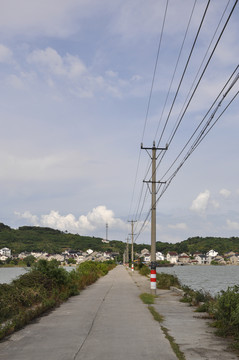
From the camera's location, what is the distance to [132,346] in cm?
877

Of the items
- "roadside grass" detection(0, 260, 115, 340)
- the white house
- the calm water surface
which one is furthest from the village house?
"roadside grass" detection(0, 260, 115, 340)

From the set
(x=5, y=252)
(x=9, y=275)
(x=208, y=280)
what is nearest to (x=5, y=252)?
(x=5, y=252)

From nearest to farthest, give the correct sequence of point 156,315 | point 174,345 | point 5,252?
point 174,345
point 156,315
point 5,252

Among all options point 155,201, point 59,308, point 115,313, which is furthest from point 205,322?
point 155,201

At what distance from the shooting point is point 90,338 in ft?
31.8

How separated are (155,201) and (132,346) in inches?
657

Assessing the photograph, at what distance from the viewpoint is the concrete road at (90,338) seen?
26.3 ft

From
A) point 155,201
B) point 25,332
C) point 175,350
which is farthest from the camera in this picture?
point 155,201

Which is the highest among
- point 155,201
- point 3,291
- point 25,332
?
point 155,201

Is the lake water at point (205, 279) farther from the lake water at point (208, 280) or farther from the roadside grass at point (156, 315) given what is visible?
the roadside grass at point (156, 315)

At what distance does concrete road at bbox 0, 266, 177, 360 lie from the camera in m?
8.02

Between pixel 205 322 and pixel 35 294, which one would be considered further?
pixel 35 294

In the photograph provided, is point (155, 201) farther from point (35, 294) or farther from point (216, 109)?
point (216, 109)

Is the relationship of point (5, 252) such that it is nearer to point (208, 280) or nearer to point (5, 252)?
point (5, 252)
